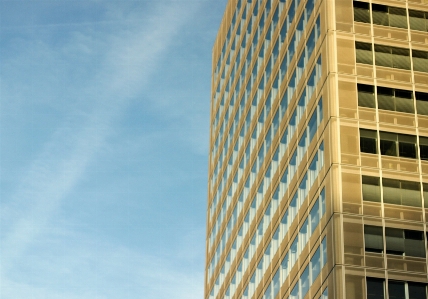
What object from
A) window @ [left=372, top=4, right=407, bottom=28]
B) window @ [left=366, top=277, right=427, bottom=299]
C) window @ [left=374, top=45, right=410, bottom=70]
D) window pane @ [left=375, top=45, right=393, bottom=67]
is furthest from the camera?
window @ [left=372, top=4, right=407, bottom=28]

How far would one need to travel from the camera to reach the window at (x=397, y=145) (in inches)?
2355

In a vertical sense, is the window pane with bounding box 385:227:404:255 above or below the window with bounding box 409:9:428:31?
below

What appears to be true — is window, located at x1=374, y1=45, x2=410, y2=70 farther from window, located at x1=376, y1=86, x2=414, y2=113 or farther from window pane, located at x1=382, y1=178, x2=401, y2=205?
window pane, located at x1=382, y1=178, x2=401, y2=205

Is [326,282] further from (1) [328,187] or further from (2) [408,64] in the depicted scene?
(2) [408,64]

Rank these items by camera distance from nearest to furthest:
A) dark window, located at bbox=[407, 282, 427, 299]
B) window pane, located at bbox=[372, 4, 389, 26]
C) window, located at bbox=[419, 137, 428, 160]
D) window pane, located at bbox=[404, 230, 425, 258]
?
dark window, located at bbox=[407, 282, 427, 299] < window pane, located at bbox=[404, 230, 425, 258] < window, located at bbox=[419, 137, 428, 160] < window pane, located at bbox=[372, 4, 389, 26]

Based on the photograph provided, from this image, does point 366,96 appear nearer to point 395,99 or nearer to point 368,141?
point 395,99

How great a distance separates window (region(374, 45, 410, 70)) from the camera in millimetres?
63906

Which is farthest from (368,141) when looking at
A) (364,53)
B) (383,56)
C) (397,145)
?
(383,56)

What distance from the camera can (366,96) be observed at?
6166 cm

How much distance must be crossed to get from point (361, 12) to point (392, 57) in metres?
4.00

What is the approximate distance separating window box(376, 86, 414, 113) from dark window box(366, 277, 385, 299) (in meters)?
13.0

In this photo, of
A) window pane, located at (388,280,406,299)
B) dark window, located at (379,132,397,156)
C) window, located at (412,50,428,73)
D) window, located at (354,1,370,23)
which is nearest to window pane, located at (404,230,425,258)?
window pane, located at (388,280,406,299)

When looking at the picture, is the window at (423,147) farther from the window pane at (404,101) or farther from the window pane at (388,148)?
the window pane at (404,101)

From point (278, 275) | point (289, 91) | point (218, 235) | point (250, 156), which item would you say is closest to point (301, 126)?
point (289, 91)
